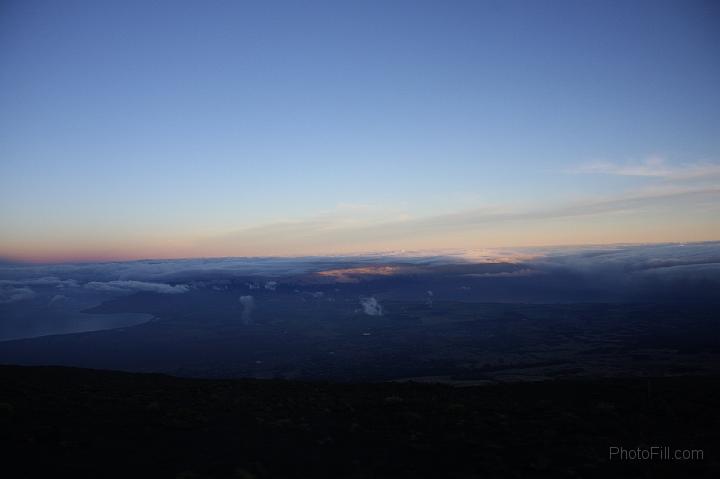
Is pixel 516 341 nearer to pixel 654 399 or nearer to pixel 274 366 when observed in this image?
pixel 274 366

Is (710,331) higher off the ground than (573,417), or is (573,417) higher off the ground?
(573,417)

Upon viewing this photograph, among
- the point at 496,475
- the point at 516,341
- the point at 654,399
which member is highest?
the point at 496,475

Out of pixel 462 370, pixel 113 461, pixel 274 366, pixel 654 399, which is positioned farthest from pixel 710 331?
pixel 113 461

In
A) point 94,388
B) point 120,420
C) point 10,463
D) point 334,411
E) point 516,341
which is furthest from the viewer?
point 516,341

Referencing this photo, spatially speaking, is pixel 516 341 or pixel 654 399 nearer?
pixel 654 399

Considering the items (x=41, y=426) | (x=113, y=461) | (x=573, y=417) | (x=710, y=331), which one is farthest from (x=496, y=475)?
(x=710, y=331)

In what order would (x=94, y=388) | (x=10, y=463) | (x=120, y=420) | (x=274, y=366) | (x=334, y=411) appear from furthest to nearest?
(x=274, y=366) < (x=94, y=388) < (x=334, y=411) < (x=120, y=420) < (x=10, y=463)
